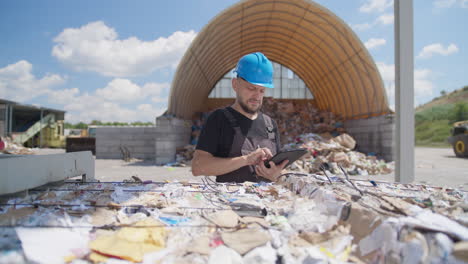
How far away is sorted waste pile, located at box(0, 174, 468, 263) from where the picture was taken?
0.91 metres

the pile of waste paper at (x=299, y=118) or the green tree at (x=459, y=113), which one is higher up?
the green tree at (x=459, y=113)

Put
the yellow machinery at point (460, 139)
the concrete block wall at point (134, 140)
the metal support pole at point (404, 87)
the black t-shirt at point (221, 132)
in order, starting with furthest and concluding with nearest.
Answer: the yellow machinery at point (460, 139) < the concrete block wall at point (134, 140) < the metal support pole at point (404, 87) < the black t-shirt at point (221, 132)

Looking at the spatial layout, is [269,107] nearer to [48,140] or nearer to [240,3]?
[240,3]

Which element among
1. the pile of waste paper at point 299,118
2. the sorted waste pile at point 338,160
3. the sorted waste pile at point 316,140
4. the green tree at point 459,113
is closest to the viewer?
the sorted waste pile at point 338,160

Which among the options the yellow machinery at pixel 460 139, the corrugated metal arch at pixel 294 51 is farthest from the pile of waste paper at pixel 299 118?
the yellow machinery at pixel 460 139

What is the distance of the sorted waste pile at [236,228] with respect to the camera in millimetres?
908

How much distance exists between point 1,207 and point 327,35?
13193 millimetres

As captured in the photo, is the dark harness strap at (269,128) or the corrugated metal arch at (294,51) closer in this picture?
the dark harness strap at (269,128)

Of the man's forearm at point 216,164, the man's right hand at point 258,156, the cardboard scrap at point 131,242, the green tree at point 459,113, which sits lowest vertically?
the cardboard scrap at point 131,242

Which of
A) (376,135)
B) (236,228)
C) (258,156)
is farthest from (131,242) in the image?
(376,135)

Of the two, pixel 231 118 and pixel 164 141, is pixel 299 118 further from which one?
pixel 231 118

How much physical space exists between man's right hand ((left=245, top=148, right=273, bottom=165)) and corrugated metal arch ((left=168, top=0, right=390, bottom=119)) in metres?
9.56

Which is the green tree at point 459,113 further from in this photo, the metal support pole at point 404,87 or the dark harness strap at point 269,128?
the dark harness strap at point 269,128

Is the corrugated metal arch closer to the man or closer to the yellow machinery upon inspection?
the yellow machinery
